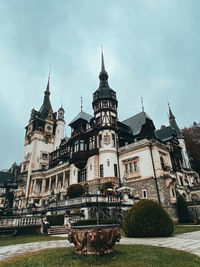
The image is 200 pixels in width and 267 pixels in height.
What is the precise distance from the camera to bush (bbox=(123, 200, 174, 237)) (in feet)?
→ 37.3

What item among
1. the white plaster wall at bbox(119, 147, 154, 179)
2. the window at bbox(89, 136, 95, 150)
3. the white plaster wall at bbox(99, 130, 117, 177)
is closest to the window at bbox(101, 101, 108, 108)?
the white plaster wall at bbox(99, 130, 117, 177)

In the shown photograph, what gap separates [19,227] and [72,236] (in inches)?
467

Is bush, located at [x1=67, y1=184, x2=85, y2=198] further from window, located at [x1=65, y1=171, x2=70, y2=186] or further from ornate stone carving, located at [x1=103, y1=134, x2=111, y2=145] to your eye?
window, located at [x1=65, y1=171, x2=70, y2=186]

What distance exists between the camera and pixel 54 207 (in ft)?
73.4

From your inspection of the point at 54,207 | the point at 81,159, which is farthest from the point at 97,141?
the point at 54,207

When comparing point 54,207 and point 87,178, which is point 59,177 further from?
point 54,207

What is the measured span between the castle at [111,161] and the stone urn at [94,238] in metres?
13.5

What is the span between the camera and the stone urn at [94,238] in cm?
634

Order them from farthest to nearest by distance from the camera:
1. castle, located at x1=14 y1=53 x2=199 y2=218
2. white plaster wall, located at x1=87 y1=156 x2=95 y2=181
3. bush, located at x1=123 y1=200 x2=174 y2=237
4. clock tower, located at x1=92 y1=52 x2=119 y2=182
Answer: white plaster wall, located at x1=87 y1=156 x2=95 y2=181
clock tower, located at x1=92 y1=52 x2=119 y2=182
castle, located at x1=14 y1=53 x2=199 y2=218
bush, located at x1=123 y1=200 x2=174 y2=237

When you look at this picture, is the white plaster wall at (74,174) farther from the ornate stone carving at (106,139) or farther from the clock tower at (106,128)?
the ornate stone carving at (106,139)

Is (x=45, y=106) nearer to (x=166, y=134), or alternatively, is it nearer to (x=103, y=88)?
(x=103, y=88)

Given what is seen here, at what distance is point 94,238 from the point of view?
20.6 ft

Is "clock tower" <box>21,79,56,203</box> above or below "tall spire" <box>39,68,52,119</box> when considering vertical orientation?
below

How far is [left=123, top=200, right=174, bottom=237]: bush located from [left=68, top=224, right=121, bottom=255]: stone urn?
537cm
